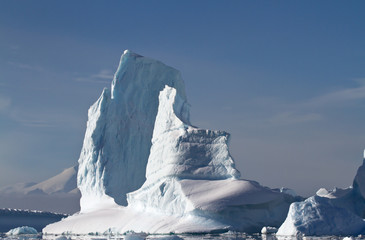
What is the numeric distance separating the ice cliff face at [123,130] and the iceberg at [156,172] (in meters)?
0.06

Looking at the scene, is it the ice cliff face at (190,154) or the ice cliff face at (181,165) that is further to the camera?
the ice cliff face at (190,154)

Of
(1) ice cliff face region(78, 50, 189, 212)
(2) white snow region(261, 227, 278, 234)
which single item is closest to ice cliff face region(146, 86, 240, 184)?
(2) white snow region(261, 227, 278, 234)

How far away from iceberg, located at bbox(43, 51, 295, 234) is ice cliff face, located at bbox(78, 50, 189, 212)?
0.06 meters

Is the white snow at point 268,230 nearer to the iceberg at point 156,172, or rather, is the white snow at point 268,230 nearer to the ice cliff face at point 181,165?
the iceberg at point 156,172

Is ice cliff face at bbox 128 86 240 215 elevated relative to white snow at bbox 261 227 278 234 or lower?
elevated

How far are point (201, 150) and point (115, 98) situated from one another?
1033cm

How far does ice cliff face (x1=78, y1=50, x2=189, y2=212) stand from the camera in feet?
118

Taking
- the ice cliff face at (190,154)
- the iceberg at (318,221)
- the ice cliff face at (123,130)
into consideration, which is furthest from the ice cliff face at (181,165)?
the ice cliff face at (123,130)

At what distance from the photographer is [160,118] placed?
31.9 meters

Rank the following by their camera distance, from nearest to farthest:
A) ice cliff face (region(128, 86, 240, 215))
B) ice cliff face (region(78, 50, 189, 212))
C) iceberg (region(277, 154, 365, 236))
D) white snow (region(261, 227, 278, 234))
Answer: iceberg (region(277, 154, 365, 236)) < white snow (region(261, 227, 278, 234)) < ice cliff face (region(128, 86, 240, 215)) < ice cliff face (region(78, 50, 189, 212))

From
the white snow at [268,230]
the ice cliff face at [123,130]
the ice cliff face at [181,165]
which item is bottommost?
the white snow at [268,230]

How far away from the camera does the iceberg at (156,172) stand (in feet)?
85.3

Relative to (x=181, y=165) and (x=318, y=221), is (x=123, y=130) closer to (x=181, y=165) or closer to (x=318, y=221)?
(x=181, y=165)

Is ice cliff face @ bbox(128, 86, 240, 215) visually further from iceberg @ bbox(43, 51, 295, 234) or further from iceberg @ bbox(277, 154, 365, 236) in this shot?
iceberg @ bbox(277, 154, 365, 236)
